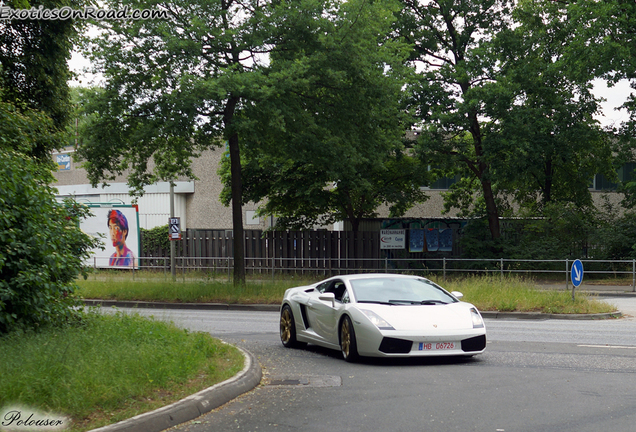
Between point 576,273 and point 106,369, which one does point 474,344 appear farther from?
point 576,273

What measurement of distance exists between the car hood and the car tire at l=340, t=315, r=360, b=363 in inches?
12.4

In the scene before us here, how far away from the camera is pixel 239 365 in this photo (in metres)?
9.16

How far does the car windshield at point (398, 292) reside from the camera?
10781 mm

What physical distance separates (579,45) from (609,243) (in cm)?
808

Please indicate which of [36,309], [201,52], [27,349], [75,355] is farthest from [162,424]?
[201,52]

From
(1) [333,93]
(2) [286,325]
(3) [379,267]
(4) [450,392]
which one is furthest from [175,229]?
(4) [450,392]

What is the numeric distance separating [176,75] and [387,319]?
13.4m

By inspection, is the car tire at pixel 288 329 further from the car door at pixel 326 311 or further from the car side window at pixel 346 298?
the car side window at pixel 346 298

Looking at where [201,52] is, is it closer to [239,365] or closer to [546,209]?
[239,365]

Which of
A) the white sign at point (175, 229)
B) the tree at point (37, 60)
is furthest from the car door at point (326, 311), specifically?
the white sign at point (175, 229)

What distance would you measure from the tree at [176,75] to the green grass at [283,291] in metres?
4.01

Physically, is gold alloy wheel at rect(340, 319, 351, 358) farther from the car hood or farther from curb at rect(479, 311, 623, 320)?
curb at rect(479, 311, 623, 320)

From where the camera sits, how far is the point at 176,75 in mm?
21047

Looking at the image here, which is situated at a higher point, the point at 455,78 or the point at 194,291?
the point at 455,78
